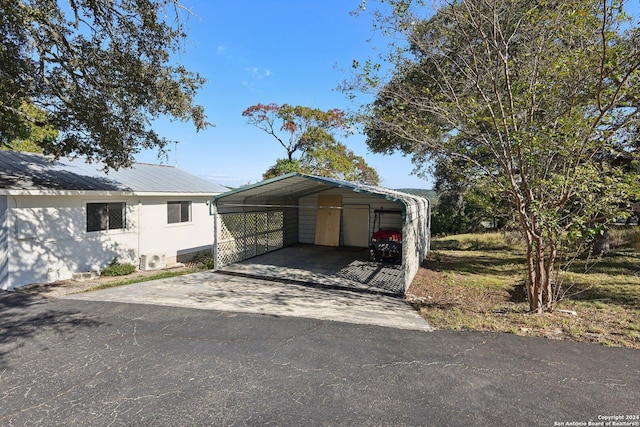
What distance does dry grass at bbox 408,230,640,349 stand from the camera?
17.5ft

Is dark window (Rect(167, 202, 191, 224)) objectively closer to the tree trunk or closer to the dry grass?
the dry grass

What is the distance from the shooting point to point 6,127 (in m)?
9.14

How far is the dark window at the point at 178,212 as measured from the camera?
40.9 ft

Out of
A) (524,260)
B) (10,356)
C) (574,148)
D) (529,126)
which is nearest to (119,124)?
(10,356)

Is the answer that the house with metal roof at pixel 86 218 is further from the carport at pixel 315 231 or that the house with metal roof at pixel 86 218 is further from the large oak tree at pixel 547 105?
the large oak tree at pixel 547 105

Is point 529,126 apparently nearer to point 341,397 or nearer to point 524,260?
point 341,397

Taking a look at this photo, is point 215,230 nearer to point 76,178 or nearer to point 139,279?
point 139,279

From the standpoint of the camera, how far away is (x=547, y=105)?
6.11m

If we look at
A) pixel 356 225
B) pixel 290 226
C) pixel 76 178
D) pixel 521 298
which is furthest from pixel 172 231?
pixel 521 298

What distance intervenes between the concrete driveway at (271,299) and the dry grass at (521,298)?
2.30 feet

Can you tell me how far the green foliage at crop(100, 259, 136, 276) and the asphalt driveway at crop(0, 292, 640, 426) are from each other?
15.2 feet

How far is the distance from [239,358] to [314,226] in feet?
36.9

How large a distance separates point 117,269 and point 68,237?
158 centimetres

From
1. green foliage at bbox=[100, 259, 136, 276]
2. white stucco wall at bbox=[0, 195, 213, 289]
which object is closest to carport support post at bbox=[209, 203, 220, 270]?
green foliage at bbox=[100, 259, 136, 276]
